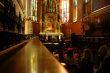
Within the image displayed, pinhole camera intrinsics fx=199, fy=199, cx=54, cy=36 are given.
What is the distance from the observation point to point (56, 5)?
2653 cm

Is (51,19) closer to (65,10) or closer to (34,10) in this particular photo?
(65,10)

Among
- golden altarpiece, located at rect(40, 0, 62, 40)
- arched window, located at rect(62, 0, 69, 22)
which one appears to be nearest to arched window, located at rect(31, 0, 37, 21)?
golden altarpiece, located at rect(40, 0, 62, 40)

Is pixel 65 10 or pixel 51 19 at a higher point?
pixel 65 10

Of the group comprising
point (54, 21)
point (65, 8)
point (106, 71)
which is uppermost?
point (65, 8)

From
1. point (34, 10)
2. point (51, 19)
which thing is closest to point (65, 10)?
point (51, 19)

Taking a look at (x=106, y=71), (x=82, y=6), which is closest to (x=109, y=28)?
(x=106, y=71)

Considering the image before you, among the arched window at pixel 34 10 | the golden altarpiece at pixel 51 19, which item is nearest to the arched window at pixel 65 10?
the golden altarpiece at pixel 51 19

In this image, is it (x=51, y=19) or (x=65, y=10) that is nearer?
(x=51, y=19)

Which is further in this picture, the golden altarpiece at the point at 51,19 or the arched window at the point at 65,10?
the arched window at the point at 65,10

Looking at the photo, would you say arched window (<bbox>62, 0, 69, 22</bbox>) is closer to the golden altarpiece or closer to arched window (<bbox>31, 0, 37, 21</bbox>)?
the golden altarpiece

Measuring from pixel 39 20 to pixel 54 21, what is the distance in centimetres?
196

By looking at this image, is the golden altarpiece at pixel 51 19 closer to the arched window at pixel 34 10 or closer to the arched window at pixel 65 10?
the arched window at pixel 65 10

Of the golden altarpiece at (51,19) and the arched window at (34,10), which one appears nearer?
the golden altarpiece at (51,19)

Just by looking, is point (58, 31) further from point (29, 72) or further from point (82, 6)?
point (29, 72)
